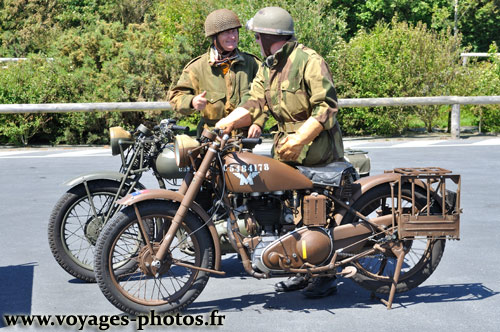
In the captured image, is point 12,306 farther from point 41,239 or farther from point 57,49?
point 57,49

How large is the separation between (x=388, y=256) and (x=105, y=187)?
2165 millimetres

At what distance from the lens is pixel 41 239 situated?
7.76 metres

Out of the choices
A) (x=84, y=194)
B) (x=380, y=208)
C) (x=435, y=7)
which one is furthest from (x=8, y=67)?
(x=435, y=7)

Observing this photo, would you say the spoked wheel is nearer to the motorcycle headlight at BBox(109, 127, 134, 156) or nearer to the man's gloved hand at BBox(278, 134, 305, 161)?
the man's gloved hand at BBox(278, 134, 305, 161)

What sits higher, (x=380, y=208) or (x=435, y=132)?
(x=380, y=208)

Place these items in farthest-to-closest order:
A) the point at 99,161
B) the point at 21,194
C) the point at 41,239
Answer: the point at 99,161 → the point at 21,194 → the point at 41,239

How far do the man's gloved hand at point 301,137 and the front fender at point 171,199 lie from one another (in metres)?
0.68

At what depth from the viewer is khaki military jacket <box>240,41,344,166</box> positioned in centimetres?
552

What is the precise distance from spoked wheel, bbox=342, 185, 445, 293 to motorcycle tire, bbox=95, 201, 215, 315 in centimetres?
103

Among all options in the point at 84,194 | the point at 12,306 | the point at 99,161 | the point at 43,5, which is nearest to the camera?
the point at 12,306

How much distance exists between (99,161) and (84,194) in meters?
6.32

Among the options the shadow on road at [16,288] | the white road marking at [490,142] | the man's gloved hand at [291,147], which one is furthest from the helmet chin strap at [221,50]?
the white road marking at [490,142]

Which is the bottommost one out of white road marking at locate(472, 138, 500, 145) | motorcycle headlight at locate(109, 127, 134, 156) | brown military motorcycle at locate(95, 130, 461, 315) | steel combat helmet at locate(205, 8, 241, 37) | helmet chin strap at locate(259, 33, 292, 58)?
white road marking at locate(472, 138, 500, 145)

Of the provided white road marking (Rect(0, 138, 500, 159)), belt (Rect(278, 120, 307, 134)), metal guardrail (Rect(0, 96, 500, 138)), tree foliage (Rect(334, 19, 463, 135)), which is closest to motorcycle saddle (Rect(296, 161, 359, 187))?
belt (Rect(278, 120, 307, 134))
